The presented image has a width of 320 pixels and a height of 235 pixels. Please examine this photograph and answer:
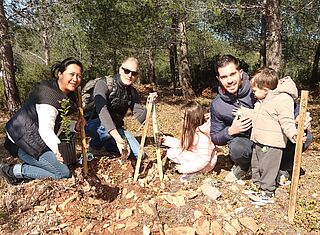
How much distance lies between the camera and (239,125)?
3.44 m

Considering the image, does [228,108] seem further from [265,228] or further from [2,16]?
[2,16]

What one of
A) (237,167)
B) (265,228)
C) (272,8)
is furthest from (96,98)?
(272,8)

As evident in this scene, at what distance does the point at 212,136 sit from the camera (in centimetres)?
374

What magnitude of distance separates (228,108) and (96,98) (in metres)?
1.54

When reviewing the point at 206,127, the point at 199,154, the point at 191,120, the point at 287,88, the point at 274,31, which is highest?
the point at 274,31

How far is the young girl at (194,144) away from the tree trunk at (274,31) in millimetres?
4116

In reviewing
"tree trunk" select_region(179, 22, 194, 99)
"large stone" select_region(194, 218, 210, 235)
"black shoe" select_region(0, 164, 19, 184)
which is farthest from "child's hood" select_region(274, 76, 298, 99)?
"tree trunk" select_region(179, 22, 194, 99)

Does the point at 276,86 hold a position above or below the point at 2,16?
below

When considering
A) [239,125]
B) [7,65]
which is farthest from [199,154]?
[7,65]

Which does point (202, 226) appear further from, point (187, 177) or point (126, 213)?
point (187, 177)

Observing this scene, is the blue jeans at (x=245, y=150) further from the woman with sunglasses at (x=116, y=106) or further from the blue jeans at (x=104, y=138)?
the blue jeans at (x=104, y=138)

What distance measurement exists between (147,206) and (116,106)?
4.69 ft

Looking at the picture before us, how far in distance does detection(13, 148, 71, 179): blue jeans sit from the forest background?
11.6ft

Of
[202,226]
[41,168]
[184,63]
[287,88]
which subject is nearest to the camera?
[202,226]
